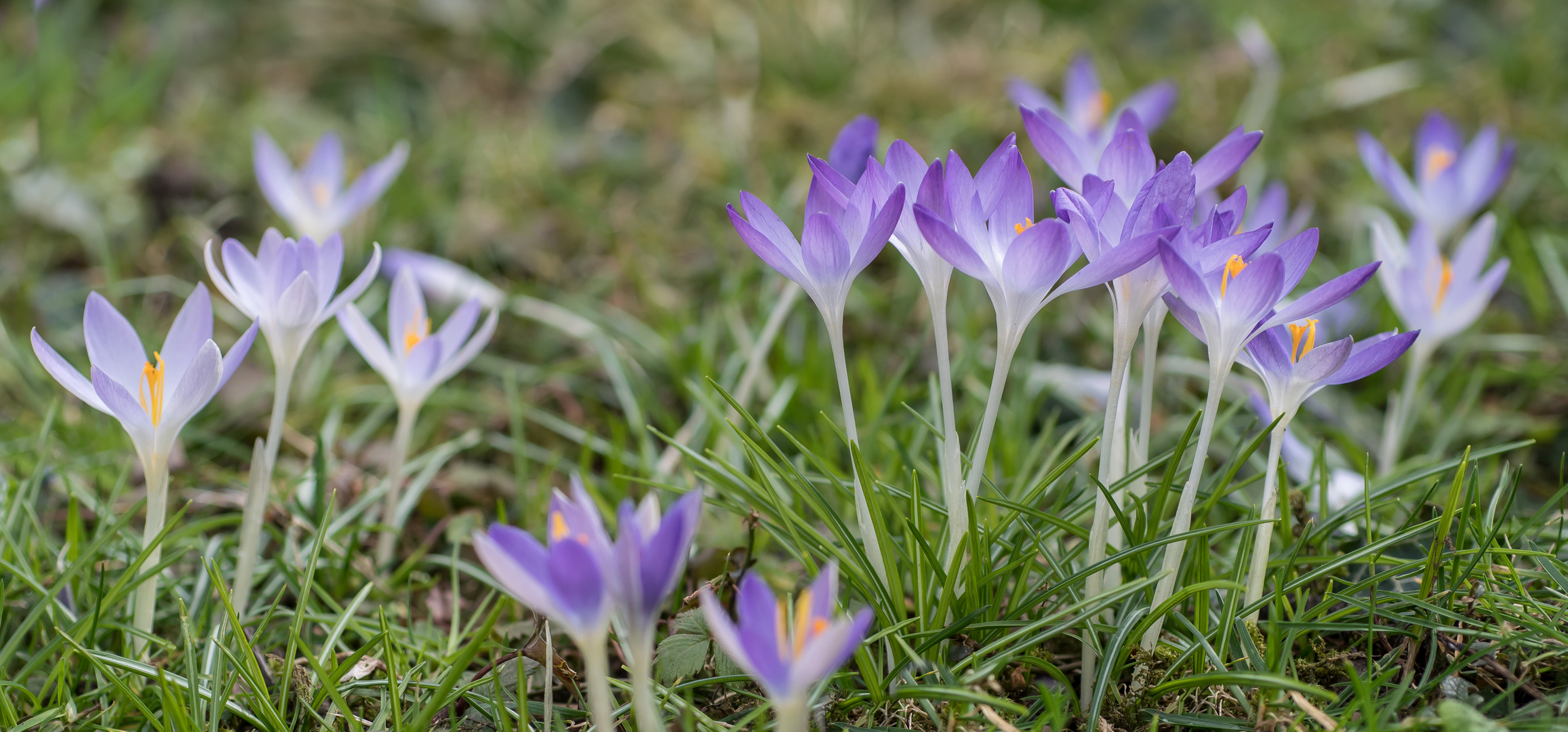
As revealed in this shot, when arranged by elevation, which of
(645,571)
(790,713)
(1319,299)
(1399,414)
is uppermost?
(1319,299)

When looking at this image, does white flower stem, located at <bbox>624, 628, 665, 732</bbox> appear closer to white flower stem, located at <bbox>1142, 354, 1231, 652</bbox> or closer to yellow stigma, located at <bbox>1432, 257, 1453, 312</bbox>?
white flower stem, located at <bbox>1142, 354, 1231, 652</bbox>

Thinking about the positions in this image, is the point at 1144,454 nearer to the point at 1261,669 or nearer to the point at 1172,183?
the point at 1261,669

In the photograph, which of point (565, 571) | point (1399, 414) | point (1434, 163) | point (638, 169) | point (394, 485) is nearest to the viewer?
Result: point (565, 571)

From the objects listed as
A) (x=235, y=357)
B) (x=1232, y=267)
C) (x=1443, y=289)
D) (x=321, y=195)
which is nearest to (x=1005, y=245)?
(x=1232, y=267)

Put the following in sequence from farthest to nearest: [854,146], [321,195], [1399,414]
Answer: [321,195] → [1399,414] → [854,146]

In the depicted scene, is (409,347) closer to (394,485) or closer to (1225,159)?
(394,485)

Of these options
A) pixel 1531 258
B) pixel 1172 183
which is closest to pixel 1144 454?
pixel 1172 183

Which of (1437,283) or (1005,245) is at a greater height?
(1005,245)
